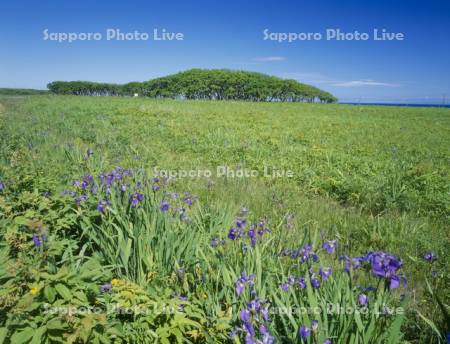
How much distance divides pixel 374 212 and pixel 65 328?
13.9 ft

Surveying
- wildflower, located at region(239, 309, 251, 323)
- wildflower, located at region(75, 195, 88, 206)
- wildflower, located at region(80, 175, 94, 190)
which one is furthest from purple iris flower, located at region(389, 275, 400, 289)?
wildflower, located at region(80, 175, 94, 190)

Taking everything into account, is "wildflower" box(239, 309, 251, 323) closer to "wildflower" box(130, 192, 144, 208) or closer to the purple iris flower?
the purple iris flower

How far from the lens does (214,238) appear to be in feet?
9.25

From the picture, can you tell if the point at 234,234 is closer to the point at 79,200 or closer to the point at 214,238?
the point at 214,238

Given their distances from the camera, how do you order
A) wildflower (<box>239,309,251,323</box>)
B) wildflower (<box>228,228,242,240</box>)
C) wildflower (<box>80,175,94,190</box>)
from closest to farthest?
wildflower (<box>239,309,251,323</box>), wildflower (<box>228,228,242,240</box>), wildflower (<box>80,175,94,190</box>)

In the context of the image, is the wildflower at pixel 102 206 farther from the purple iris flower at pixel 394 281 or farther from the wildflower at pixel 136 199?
the purple iris flower at pixel 394 281

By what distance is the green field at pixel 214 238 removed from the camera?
5.98 feet

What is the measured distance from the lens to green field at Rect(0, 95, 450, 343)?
182 cm

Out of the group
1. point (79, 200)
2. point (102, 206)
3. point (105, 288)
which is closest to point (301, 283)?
point (105, 288)

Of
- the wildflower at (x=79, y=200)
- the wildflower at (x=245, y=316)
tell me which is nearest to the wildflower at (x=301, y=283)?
the wildflower at (x=245, y=316)

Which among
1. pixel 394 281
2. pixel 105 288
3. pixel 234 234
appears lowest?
pixel 105 288

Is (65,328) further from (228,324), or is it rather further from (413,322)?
(413,322)

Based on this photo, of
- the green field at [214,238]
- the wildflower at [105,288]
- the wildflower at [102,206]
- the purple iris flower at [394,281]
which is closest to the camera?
the purple iris flower at [394,281]

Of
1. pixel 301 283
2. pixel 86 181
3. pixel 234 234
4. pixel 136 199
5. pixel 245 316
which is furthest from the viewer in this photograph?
pixel 86 181
